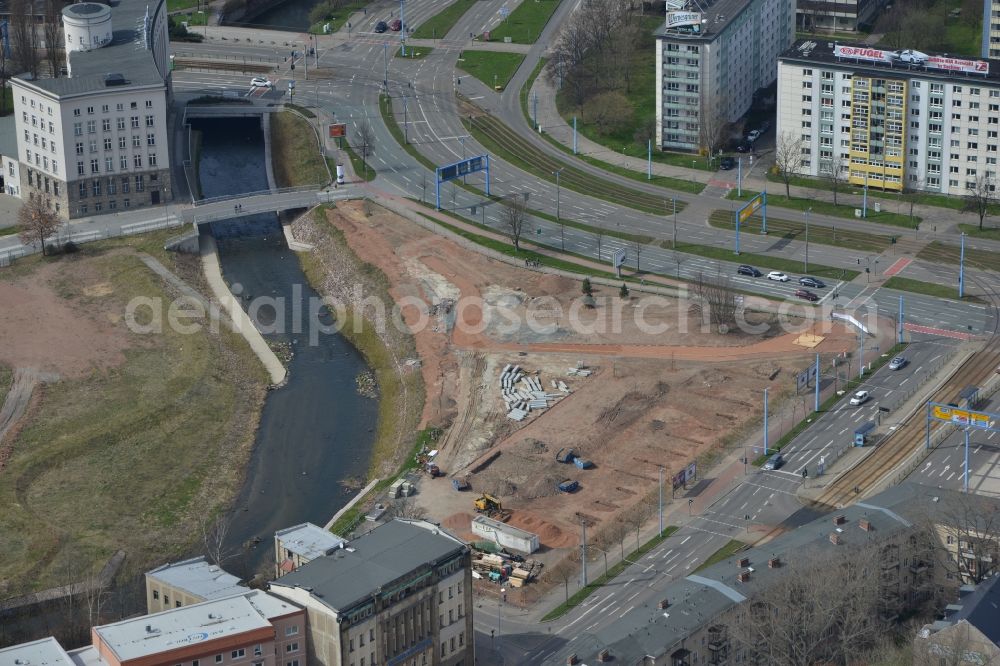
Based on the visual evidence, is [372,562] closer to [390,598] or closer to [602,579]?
[390,598]

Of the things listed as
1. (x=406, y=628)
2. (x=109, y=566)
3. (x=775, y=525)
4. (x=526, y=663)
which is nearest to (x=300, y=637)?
(x=406, y=628)

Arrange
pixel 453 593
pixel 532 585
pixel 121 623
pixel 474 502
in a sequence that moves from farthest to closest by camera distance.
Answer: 1. pixel 474 502
2. pixel 532 585
3. pixel 453 593
4. pixel 121 623

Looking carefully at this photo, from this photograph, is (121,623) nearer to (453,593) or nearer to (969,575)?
(453,593)

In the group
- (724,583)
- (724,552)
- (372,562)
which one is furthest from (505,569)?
(724,583)

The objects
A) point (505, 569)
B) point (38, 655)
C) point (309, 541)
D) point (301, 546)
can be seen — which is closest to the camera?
point (38, 655)

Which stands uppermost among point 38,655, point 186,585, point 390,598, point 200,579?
point 38,655

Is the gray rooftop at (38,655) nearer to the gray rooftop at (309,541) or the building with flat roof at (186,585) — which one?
the building with flat roof at (186,585)
